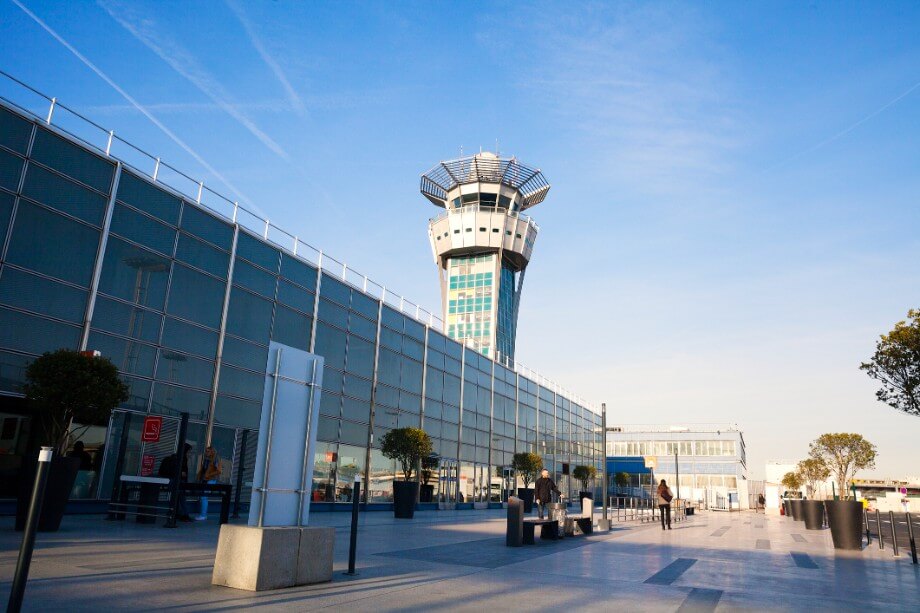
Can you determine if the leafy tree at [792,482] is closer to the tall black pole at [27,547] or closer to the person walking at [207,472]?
the person walking at [207,472]

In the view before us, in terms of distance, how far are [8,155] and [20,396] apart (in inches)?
241

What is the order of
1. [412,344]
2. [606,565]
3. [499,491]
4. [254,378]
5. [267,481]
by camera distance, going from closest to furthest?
[267,481], [606,565], [254,378], [412,344], [499,491]

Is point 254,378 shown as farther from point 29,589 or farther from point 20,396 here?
point 29,589

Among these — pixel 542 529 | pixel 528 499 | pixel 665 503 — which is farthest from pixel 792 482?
pixel 542 529

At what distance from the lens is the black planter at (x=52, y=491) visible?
10.0 meters

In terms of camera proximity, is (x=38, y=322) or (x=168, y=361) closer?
(x=38, y=322)

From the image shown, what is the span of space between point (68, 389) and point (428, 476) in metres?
25.3

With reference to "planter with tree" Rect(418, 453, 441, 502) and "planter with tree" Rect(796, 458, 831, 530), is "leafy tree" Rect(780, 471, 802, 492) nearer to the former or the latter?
"planter with tree" Rect(796, 458, 831, 530)

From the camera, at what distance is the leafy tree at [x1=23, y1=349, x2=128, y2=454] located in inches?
467

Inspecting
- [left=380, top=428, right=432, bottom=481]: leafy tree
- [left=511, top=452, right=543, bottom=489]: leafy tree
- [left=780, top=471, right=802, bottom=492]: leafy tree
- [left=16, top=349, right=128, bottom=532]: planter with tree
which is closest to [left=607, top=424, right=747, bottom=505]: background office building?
[left=780, top=471, right=802, bottom=492]: leafy tree

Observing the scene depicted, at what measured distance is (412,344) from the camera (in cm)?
3491

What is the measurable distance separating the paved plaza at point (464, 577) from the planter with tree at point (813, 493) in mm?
12040

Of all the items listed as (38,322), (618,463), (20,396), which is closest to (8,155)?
(38,322)

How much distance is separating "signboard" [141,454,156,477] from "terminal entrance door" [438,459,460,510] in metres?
19.5
